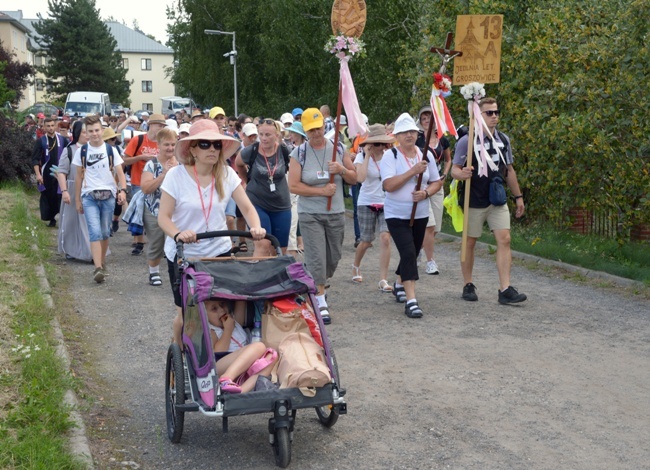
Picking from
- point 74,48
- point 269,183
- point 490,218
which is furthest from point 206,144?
point 74,48

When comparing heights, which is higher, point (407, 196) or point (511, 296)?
point (407, 196)

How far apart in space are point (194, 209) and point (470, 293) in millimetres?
4664

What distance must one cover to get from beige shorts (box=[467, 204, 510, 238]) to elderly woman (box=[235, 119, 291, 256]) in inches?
75.5

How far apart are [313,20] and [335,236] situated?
20.5 m

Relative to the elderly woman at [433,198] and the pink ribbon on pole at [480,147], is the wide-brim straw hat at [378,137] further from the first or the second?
the pink ribbon on pole at [480,147]

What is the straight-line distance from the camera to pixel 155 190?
10766 millimetres

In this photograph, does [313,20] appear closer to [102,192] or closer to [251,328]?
[102,192]

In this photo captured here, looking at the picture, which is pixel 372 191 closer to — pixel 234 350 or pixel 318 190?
pixel 318 190

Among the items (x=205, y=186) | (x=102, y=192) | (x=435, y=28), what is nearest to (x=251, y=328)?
(x=205, y=186)

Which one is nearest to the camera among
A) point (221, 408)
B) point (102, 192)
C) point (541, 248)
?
point (221, 408)

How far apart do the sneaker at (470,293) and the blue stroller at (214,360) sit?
4.42 metres

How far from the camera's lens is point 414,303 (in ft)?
30.6

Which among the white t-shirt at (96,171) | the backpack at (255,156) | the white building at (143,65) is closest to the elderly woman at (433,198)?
the backpack at (255,156)

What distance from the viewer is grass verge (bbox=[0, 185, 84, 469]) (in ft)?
16.8
